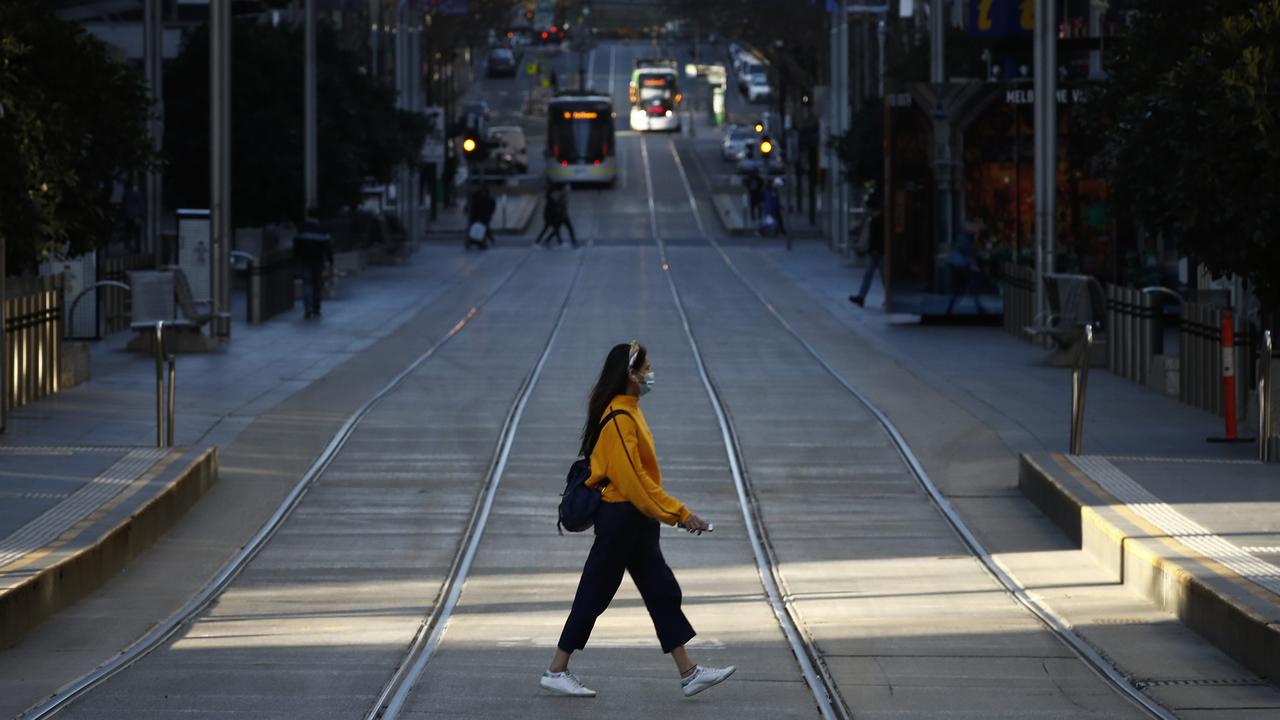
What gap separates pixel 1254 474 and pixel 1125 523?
9.05ft

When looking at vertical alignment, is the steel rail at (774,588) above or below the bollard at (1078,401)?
below

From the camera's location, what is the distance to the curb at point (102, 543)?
10586 millimetres

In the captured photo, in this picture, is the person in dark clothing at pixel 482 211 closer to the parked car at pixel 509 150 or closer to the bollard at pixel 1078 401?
the parked car at pixel 509 150

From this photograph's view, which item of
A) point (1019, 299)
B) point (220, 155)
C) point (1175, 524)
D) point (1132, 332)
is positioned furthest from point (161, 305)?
point (1175, 524)

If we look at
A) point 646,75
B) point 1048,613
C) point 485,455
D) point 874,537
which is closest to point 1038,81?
point 485,455

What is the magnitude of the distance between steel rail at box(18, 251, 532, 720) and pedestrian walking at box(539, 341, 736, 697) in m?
1.98

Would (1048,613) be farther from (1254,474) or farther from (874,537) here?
(1254,474)

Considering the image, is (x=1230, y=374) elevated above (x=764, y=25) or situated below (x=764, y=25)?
below

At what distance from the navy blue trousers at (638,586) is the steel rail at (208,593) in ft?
6.78

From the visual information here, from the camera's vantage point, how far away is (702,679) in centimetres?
902

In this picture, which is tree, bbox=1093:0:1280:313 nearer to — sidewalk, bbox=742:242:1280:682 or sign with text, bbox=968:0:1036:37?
sidewalk, bbox=742:242:1280:682

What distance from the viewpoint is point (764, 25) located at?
7688cm

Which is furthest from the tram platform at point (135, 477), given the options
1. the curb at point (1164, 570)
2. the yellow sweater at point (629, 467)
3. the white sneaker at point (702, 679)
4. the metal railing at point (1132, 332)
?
the metal railing at point (1132, 332)

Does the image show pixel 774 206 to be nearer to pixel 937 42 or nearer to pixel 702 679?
pixel 937 42
